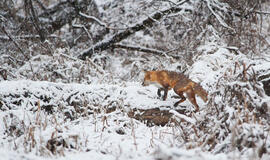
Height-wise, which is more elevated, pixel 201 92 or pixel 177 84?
pixel 177 84

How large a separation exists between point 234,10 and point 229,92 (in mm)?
5036

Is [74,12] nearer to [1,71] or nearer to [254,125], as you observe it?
[1,71]

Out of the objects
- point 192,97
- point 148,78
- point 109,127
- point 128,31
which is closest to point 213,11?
point 128,31

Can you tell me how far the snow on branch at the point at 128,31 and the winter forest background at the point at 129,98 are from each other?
36 millimetres

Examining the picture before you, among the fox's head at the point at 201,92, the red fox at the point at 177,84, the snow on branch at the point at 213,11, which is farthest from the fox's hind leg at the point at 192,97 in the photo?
the snow on branch at the point at 213,11

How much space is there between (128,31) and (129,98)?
15.8 feet

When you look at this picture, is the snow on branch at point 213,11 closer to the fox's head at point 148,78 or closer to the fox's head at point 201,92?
the fox's head at point 148,78

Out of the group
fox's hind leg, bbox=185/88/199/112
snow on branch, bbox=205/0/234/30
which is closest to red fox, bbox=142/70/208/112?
fox's hind leg, bbox=185/88/199/112

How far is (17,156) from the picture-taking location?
2.85 meters

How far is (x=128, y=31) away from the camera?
941 centimetres

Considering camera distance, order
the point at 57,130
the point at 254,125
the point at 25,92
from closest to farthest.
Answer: the point at 254,125
the point at 57,130
the point at 25,92

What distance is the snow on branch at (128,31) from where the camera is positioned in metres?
8.91

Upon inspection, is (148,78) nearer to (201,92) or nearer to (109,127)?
(201,92)

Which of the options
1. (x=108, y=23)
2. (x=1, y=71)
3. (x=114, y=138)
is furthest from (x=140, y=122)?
(x=108, y=23)
